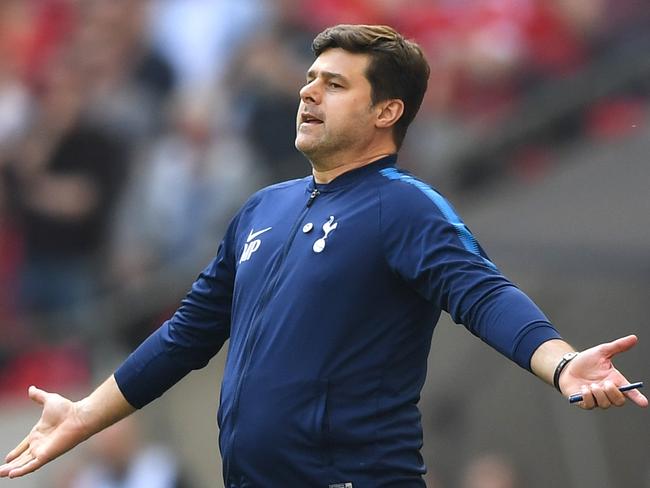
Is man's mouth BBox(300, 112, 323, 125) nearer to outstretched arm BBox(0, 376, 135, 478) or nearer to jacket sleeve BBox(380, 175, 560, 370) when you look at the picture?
jacket sleeve BBox(380, 175, 560, 370)

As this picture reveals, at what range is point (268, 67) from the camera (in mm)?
9883

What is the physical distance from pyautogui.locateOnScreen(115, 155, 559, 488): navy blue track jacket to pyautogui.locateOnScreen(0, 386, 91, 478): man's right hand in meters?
0.59

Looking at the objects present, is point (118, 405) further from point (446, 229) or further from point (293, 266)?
point (446, 229)

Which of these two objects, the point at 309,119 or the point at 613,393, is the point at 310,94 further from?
the point at 613,393

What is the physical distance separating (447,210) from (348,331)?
45 cm

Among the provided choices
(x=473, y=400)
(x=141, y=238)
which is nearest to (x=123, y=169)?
(x=141, y=238)

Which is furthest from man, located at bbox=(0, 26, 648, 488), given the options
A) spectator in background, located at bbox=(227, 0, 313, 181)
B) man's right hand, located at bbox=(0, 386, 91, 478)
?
spectator in background, located at bbox=(227, 0, 313, 181)

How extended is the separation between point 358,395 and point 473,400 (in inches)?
198

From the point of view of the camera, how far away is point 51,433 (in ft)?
15.6

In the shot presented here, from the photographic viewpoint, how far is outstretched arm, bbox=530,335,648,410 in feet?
11.7

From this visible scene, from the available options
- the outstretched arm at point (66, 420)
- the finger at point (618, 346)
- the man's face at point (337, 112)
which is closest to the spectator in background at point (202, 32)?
the outstretched arm at point (66, 420)

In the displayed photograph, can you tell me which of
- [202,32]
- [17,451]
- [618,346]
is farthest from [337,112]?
[202,32]

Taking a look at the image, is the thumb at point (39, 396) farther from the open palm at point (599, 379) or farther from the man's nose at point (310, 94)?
the open palm at point (599, 379)

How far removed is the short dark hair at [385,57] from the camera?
4.49 meters
